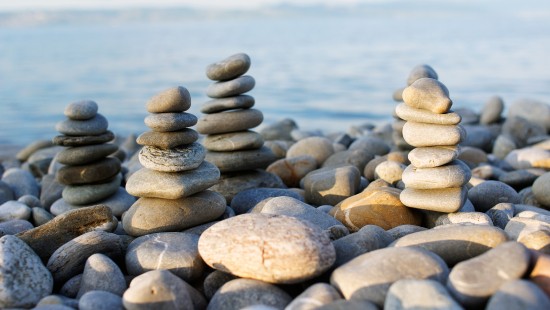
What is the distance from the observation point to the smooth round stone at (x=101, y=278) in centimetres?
371

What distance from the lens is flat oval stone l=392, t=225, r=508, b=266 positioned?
146 inches

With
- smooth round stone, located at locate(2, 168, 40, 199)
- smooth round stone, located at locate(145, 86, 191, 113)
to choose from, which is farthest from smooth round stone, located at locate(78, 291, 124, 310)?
smooth round stone, located at locate(2, 168, 40, 199)

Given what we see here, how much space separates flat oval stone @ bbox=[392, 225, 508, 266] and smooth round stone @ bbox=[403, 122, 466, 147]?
1062 mm

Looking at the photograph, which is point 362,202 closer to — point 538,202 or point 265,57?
point 538,202

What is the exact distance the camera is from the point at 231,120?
243 inches

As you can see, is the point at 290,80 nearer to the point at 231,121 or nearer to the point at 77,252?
the point at 231,121

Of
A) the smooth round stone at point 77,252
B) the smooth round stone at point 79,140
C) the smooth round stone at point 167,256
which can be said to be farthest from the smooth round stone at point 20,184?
the smooth round stone at point 167,256

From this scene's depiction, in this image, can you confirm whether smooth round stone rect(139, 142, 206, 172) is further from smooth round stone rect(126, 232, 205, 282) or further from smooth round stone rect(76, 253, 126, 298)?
smooth round stone rect(76, 253, 126, 298)

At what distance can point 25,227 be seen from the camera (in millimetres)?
5133

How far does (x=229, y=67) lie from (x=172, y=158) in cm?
156

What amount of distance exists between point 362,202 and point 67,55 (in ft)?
114

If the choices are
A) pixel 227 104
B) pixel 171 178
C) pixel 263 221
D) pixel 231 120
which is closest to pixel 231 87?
pixel 227 104

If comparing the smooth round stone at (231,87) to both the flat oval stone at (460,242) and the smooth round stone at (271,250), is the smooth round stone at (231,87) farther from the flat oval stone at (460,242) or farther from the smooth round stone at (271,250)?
the flat oval stone at (460,242)

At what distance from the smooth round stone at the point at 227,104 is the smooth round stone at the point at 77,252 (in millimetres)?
2287
